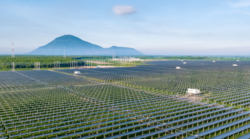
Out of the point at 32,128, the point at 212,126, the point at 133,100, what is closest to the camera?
the point at 32,128

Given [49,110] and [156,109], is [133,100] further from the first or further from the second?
[49,110]

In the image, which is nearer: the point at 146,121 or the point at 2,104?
the point at 146,121

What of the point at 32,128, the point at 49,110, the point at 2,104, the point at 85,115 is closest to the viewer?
the point at 32,128

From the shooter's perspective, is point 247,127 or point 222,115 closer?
point 247,127

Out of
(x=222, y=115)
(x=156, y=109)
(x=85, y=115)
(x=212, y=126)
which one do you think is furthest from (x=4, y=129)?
(x=222, y=115)

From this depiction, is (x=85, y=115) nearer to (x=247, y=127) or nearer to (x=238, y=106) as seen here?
(x=247, y=127)

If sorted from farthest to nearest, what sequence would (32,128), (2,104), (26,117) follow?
(2,104)
(26,117)
(32,128)

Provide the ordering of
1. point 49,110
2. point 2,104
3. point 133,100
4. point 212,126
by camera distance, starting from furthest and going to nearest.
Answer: point 133,100, point 2,104, point 49,110, point 212,126

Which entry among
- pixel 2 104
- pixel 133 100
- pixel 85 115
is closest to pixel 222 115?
pixel 133 100
